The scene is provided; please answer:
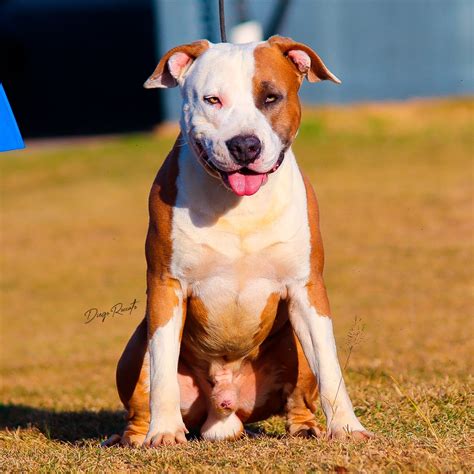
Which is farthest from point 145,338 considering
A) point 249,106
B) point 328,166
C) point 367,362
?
point 328,166

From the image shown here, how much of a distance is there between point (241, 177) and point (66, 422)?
2.23 meters

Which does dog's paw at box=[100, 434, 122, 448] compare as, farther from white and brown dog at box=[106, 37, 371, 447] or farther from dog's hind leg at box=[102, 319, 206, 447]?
white and brown dog at box=[106, 37, 371, 447]

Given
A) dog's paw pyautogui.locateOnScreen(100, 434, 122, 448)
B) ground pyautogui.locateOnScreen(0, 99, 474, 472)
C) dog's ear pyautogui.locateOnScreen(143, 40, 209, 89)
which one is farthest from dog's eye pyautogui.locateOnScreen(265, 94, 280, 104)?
dog's paw pyautogui.locateOnScreen(100, 434, 122, 448)

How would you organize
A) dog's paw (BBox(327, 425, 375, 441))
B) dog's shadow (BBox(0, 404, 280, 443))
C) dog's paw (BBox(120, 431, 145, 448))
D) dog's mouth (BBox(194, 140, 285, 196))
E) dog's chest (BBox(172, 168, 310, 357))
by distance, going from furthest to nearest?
dog's shadow (BBox(0, 404, 280, 443))
dog's paw (BBox(120, 431, 145, 448))
dog's chest (BBox(172, 168, 310, 357))
dog's paw (BBox(327, 425, 375, 441))
dog's mouth (BBox(194, 140, 285, 196))

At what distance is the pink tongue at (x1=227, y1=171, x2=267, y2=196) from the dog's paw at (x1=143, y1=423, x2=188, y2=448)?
1021 mm

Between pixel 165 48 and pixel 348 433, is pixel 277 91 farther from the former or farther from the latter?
pixel 165 48

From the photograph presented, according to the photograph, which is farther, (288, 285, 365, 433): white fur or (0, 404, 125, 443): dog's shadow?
(0, 404, 125, 443): dog's shadow

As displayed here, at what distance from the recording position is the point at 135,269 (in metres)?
12.3

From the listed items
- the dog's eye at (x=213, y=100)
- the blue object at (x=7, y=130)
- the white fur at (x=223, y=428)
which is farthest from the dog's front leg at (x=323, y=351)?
the blue object at (x=7, y=130)

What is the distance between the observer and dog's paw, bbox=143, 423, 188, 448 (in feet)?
14.9

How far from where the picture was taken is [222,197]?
15.2 ft

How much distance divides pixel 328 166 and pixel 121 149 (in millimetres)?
4723

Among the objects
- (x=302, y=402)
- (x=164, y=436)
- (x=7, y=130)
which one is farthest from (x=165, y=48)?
(x=164, y=436)

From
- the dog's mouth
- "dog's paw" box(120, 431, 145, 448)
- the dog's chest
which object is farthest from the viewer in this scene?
"dog's paw" box(120, 431, 145, 448)
